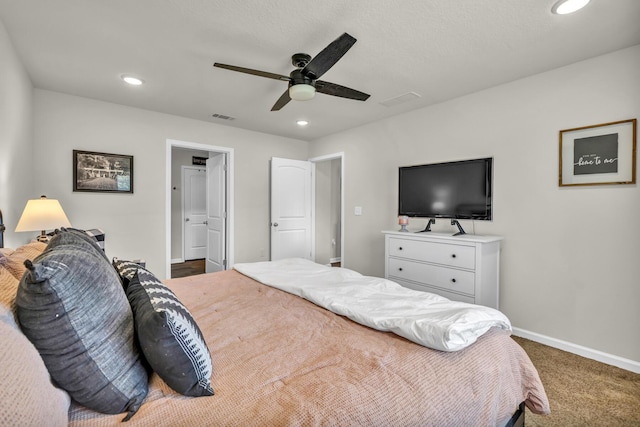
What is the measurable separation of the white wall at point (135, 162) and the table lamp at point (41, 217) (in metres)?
1.09

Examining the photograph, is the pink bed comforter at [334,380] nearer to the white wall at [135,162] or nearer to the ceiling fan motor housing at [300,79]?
the ceiling fan motor housing at [300,79]

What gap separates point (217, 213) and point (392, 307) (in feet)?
12.6

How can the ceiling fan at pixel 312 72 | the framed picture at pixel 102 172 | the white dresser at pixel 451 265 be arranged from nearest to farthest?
the ceiling fan at pixel 312 72
the white dresser at pixel 451 265
the framed picture at pixel 102 172

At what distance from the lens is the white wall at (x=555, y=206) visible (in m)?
2.32

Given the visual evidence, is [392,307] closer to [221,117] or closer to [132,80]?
[132,80]

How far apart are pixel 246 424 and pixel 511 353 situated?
1197 millimetres

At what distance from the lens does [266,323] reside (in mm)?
1529

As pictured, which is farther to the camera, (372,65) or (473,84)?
(473,84)

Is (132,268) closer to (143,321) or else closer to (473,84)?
(143,321)

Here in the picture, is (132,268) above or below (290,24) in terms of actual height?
below

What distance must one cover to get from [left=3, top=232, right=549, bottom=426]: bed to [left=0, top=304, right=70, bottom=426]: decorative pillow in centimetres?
17

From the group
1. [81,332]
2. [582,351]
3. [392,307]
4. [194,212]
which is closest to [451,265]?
[582,351]

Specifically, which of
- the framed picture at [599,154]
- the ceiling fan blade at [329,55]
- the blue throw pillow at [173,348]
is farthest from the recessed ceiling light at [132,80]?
the framed picture at [599,154]

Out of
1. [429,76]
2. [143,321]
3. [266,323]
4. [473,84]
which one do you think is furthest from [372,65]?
[143,321]
